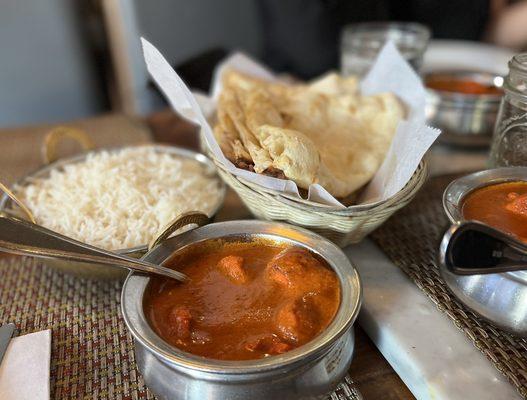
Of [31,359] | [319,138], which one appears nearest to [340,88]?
[319,138]

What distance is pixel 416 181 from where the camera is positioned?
103 centimetres

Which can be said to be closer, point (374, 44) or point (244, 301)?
point (244, 301)

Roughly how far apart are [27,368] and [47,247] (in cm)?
22

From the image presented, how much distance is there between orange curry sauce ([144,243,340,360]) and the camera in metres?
0.76

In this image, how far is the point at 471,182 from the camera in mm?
986

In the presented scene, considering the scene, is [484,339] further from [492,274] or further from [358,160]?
[358,160]


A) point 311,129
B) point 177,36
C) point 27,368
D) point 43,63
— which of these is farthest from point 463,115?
point 43,63

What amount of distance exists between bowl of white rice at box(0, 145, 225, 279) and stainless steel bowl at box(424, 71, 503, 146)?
2.56 feet

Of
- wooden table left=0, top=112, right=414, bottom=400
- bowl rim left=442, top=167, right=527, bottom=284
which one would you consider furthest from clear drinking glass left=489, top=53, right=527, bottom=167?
wooden table left=0, top=112, right=414, bottom=400

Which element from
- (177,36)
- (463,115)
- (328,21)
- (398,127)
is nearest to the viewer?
(398,127)

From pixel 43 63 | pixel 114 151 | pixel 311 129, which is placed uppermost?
pixel 311 129

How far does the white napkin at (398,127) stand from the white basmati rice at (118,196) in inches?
7.1

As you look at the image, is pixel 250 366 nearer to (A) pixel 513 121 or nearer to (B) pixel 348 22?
(A) pixel 513 121

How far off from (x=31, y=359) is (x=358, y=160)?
814 mm
